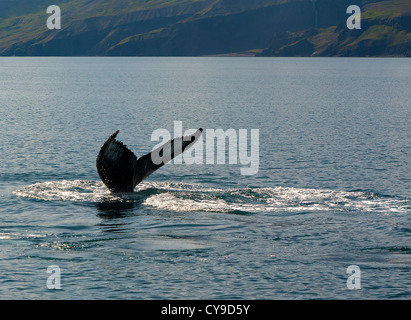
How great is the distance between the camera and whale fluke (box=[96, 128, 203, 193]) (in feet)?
89.1

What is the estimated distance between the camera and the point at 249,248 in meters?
21.8

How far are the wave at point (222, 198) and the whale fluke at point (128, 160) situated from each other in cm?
76

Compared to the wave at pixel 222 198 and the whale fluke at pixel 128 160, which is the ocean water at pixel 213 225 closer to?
the wave at pixel 222 198

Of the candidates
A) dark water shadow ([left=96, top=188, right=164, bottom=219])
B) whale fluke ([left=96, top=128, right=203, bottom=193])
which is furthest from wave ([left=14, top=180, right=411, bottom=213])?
whale fluke ([left=96, top=128, right=203, bottom=193])

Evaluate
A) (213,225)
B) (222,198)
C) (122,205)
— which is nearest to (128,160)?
(122,205)

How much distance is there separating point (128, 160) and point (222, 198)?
4.61 meters

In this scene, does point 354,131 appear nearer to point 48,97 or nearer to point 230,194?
point 230,194

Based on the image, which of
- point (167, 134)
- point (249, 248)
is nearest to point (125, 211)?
point (249, 248)

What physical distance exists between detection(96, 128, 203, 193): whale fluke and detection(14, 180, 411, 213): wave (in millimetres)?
760

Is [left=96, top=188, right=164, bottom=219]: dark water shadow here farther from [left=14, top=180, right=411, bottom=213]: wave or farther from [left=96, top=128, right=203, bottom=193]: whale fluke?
[left=96, top=128, right=203, bottom=193]: whale fluke

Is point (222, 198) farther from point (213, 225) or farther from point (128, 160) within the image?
point (213, 225)

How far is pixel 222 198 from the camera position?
2927cm

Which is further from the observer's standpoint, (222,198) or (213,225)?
(222,198)

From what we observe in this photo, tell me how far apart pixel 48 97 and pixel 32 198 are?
87.9 metres
